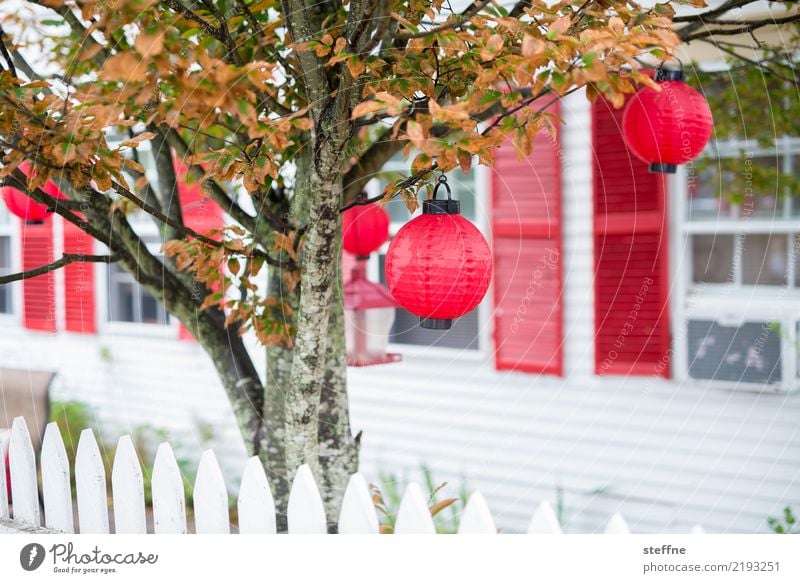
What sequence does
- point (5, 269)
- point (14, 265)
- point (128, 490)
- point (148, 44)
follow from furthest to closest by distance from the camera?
point (5, 269)
point (14, 265)
point (128, 490)
point (148, 44)

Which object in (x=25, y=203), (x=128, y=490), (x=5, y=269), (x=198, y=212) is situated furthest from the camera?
(x=5, y=269)

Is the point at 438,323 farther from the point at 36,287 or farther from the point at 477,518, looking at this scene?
the point at 36,287

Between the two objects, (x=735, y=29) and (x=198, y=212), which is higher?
(x=735, y=29)

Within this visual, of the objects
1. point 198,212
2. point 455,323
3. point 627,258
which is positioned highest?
point 198,212

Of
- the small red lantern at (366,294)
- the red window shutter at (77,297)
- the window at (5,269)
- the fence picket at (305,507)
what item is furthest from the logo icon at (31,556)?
the window at (5,269)

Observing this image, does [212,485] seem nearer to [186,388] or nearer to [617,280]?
[617,280]

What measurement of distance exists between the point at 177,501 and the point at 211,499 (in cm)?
9

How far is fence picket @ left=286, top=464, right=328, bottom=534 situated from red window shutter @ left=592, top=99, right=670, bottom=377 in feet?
6.53

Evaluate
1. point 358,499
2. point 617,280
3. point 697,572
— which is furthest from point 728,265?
point 358,499

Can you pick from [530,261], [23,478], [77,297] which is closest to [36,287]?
[77,297]

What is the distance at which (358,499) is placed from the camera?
4.56 ft

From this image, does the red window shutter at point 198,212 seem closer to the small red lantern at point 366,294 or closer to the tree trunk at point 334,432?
the small red lantern at point 366,294

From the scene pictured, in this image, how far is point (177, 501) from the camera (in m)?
1.57

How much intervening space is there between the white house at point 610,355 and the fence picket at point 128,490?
2033 mm
